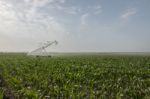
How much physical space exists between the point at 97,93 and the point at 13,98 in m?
3.74

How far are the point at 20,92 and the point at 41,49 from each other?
183 feet

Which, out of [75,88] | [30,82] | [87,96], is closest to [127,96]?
[87,96]

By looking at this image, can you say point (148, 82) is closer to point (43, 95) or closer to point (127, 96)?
point (127, 96)

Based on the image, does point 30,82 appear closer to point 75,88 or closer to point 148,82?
point 75,88

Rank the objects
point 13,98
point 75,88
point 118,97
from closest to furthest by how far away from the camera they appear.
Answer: point 118,97, point 13,98, point 75,88

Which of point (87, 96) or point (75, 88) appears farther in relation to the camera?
point (75, 88)

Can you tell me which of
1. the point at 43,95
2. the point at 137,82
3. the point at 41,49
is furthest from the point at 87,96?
the point at 41,49

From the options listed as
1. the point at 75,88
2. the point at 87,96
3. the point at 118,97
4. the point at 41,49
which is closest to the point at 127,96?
the point at 118,97

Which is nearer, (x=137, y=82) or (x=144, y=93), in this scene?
(x=144, y=93)

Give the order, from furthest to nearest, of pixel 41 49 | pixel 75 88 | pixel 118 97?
pixel 41 49 < pixel 75 88 < pixel 118 97

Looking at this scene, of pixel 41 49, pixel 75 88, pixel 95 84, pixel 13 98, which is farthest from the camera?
pixel 41 49

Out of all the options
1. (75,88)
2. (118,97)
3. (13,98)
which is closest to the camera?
(118,97)

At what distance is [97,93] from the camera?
34.3ft

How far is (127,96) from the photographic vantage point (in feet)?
33.3
